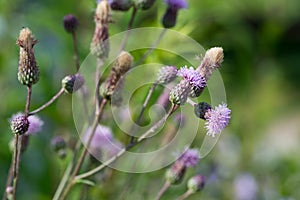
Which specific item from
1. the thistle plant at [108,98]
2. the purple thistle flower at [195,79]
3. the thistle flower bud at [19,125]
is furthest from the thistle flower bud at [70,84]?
the purple thistle flower at [195,79]

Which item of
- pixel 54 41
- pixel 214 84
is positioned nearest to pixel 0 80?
pixel 54 41

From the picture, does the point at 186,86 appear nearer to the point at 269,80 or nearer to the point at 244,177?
the point at 244,177

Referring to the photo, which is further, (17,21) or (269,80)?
(269,80)

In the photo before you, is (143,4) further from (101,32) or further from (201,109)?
(201,109)

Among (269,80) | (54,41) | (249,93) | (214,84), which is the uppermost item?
(269,80)

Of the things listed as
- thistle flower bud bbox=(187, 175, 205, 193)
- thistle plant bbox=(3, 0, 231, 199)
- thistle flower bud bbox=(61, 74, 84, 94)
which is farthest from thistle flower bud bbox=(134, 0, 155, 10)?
thistle flower bud bbox=(187, 175, 205, 193)

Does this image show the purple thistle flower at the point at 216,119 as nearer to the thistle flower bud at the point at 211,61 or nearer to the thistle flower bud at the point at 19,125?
the thistle flower bud at the point at 211,61
